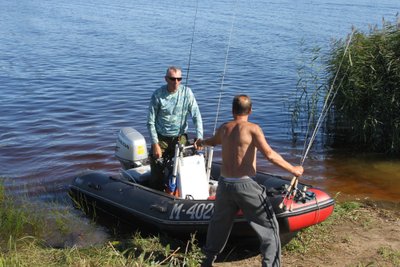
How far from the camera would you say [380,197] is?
Result: 8.20 meters

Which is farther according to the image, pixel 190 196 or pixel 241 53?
pixel 241 53

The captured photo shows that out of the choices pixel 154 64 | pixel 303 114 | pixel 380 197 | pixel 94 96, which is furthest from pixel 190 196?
pixel 154 64

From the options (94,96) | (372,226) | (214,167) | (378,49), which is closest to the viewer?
(372,226)

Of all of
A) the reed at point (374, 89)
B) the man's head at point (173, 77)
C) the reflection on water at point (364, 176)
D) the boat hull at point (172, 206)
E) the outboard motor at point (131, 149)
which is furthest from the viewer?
the reed at point (374, 89)

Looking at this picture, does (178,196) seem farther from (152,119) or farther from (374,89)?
(374,89)

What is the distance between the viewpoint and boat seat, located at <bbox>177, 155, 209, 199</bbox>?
252 inches

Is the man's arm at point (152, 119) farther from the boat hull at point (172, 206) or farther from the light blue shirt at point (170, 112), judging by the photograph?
the boat hull at point (172, 206)

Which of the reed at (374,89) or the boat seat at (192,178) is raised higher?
the reed at (374,89)

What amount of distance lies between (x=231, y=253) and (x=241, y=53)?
50.4 ft

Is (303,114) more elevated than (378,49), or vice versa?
(378,49)

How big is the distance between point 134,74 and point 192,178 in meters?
12.0

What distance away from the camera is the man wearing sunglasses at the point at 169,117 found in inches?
252

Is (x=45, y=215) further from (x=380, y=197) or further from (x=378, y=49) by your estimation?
(x=378, y=49)

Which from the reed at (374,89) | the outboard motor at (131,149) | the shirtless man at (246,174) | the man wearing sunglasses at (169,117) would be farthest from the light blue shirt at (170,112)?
the reed at (374,89)
